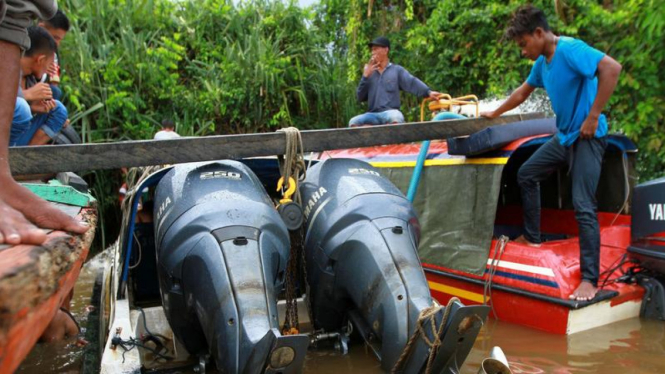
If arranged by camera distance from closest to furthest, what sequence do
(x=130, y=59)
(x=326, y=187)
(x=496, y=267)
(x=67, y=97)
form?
(x=326, y=187) → (x=496, y=267) → (x=67, y=97) → (x=130, y=59)

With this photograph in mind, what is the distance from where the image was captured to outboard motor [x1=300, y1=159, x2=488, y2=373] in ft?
9.86

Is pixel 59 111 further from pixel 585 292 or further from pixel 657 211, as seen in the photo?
pixel 657 211

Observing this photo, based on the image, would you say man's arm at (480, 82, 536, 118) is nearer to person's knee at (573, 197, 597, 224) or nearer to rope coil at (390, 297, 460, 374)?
person's knee at (573, 197, 597, 224)

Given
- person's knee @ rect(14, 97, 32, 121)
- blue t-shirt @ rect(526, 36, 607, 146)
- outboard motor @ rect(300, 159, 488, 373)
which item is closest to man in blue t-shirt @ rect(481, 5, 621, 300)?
blue t-shirt @ rect(526, 36, 607, 146)

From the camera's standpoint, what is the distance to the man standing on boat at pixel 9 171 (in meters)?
1.46

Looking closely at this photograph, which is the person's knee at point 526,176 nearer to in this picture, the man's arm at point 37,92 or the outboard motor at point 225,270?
the outboard motor at point 225,270

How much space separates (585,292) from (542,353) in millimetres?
622

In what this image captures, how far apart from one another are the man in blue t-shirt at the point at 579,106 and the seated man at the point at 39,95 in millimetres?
3663

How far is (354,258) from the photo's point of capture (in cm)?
345

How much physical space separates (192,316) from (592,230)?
9.98ft

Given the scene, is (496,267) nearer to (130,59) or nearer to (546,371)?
(546,371)

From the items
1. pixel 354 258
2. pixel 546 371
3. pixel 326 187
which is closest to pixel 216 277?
pixel 354 258

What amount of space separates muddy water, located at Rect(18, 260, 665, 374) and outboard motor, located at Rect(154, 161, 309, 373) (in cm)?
102

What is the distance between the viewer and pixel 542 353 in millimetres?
4250
